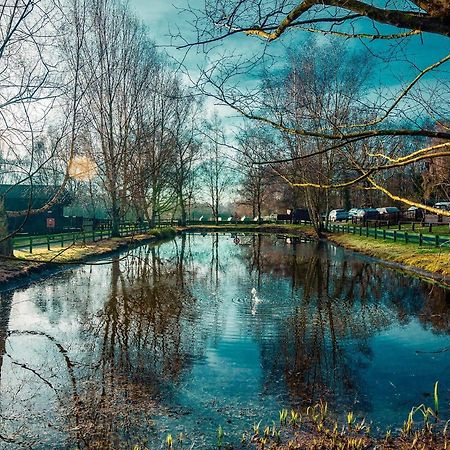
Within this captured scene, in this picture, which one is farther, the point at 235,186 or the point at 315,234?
the point at 235,186

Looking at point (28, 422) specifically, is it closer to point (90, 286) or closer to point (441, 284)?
point (90, 286)

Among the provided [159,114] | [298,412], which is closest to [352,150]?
[298,412]

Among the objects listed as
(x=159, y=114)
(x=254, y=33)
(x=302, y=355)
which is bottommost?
(x=302, y=355)

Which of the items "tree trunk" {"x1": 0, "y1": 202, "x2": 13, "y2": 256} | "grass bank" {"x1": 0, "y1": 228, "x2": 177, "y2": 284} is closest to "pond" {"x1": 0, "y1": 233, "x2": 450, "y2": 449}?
"grass bank" {"x1": 0, "y1": 228, "x2": 177, "y2": 284}

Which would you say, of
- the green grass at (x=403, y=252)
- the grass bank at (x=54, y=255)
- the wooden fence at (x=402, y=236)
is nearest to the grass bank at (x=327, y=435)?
the grass bank at (x=54, y=255)

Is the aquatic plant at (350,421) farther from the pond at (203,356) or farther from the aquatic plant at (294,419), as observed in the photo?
the aquatic plant at (294,419)

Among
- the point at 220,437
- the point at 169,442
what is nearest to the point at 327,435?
the point at 220,437

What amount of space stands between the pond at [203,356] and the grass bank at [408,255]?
180 cm

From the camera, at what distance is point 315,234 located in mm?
42438

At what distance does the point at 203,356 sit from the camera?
869cm

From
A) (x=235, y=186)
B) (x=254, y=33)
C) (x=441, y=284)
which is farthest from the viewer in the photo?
(x=235, y=186)

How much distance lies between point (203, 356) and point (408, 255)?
17.2m

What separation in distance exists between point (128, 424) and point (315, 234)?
3810 cm

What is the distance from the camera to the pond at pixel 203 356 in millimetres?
5949
